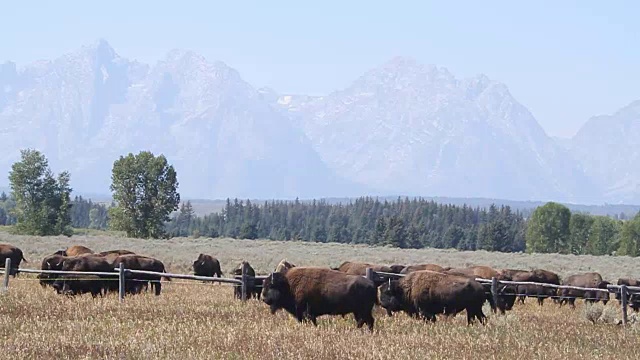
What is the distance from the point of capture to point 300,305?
682 inches

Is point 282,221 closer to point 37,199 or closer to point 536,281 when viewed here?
point 37,199

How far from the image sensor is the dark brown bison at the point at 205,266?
110 feet

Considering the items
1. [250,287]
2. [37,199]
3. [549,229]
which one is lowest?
[250,287]

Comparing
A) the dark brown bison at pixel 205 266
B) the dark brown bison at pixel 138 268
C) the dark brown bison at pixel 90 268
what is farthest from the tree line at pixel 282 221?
the dark brown bison at pixel 90 268

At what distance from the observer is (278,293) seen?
17.6m

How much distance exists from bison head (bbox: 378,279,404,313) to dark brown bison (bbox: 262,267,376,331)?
199 cm

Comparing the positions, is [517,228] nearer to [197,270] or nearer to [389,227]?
[389,227]

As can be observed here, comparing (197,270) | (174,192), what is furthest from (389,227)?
(197,270)

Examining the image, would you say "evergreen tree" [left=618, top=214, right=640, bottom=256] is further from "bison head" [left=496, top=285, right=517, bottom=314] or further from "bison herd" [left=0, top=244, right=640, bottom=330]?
"bison herd" [left=0, top=244, right=640, bottom=330]

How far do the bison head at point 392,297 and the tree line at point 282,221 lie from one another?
69.7m

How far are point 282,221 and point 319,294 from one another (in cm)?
16884

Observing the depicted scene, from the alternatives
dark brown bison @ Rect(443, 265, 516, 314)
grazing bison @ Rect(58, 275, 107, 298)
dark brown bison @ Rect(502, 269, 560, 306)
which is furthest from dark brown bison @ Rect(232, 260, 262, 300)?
dark brown bison @ Rect(502, 269, 560, 306)

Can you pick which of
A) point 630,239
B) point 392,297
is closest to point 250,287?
point 392,297

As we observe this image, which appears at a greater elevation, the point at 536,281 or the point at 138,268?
the point at 138,268
